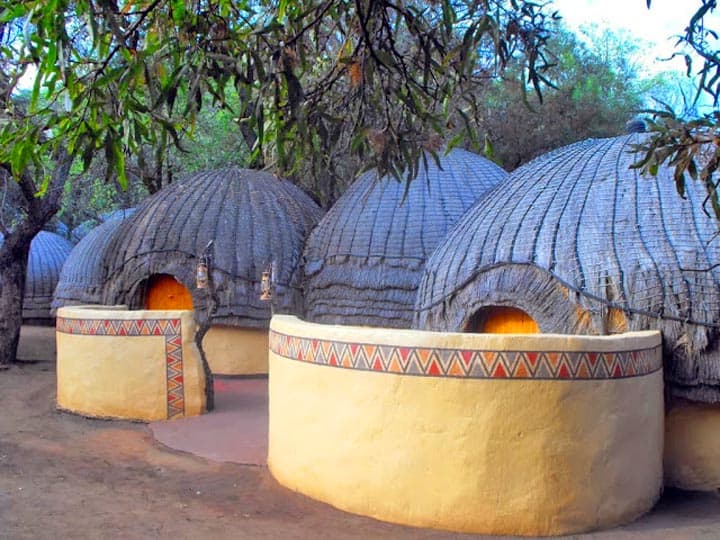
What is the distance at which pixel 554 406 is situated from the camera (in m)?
5.05

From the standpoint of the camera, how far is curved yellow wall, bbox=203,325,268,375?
12039 mm

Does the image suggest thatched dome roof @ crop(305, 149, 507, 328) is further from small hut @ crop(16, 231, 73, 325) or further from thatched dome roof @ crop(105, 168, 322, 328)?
small hut @ crop(16, 231, 73, 325)

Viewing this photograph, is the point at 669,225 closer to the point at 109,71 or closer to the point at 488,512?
the point at 488,512

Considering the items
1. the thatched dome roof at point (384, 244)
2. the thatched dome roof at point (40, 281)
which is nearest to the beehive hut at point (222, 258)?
the thatched dome roof at point (384, 244)

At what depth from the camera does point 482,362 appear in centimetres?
506

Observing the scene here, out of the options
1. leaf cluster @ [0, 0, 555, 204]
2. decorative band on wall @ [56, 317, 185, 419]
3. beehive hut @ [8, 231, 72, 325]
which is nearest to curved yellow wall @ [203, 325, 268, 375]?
decorative band on wall @ [56, 317, 185, 419]

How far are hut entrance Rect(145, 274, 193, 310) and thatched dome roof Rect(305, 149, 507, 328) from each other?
212 centimetres

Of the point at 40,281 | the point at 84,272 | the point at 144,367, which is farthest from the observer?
the point at 40,281

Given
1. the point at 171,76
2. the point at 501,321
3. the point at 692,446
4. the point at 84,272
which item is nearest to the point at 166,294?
the point at 84,272

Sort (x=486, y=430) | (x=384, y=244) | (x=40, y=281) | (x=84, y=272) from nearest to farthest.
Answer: (x=486, y=430), (x=384, y=244), (x=84, y=272), (x=40, y=281)

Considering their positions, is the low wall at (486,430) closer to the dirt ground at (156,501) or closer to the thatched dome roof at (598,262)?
the dirt ground at (156,501)

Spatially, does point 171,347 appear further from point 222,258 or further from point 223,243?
point 223,243

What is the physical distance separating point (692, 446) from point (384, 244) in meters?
5.66

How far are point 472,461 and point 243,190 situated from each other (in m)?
8.93
